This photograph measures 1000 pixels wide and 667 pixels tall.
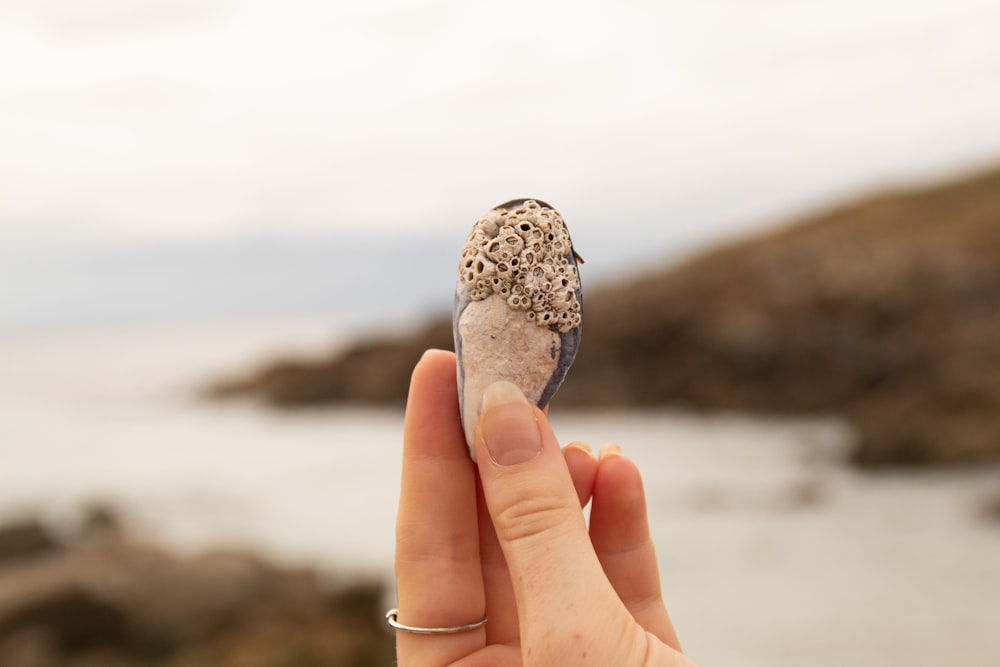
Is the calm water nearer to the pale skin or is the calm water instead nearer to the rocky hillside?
the rocky hillside

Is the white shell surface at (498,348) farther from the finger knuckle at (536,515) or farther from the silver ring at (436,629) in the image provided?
the silver ring at (436,629)

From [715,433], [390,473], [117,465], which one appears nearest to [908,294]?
[715,433]

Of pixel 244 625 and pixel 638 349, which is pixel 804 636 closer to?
pixel 244 625

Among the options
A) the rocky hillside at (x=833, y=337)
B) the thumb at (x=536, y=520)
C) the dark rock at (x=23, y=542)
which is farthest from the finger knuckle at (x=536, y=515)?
the rocky hillside at (x=833, y=337)

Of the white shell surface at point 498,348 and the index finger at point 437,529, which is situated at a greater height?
the white shell surface at point 498,348

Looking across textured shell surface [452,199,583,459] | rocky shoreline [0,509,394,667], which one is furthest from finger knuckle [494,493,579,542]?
rocky shoreline [0,509,394,667]

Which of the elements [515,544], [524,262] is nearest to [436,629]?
[515,544]
